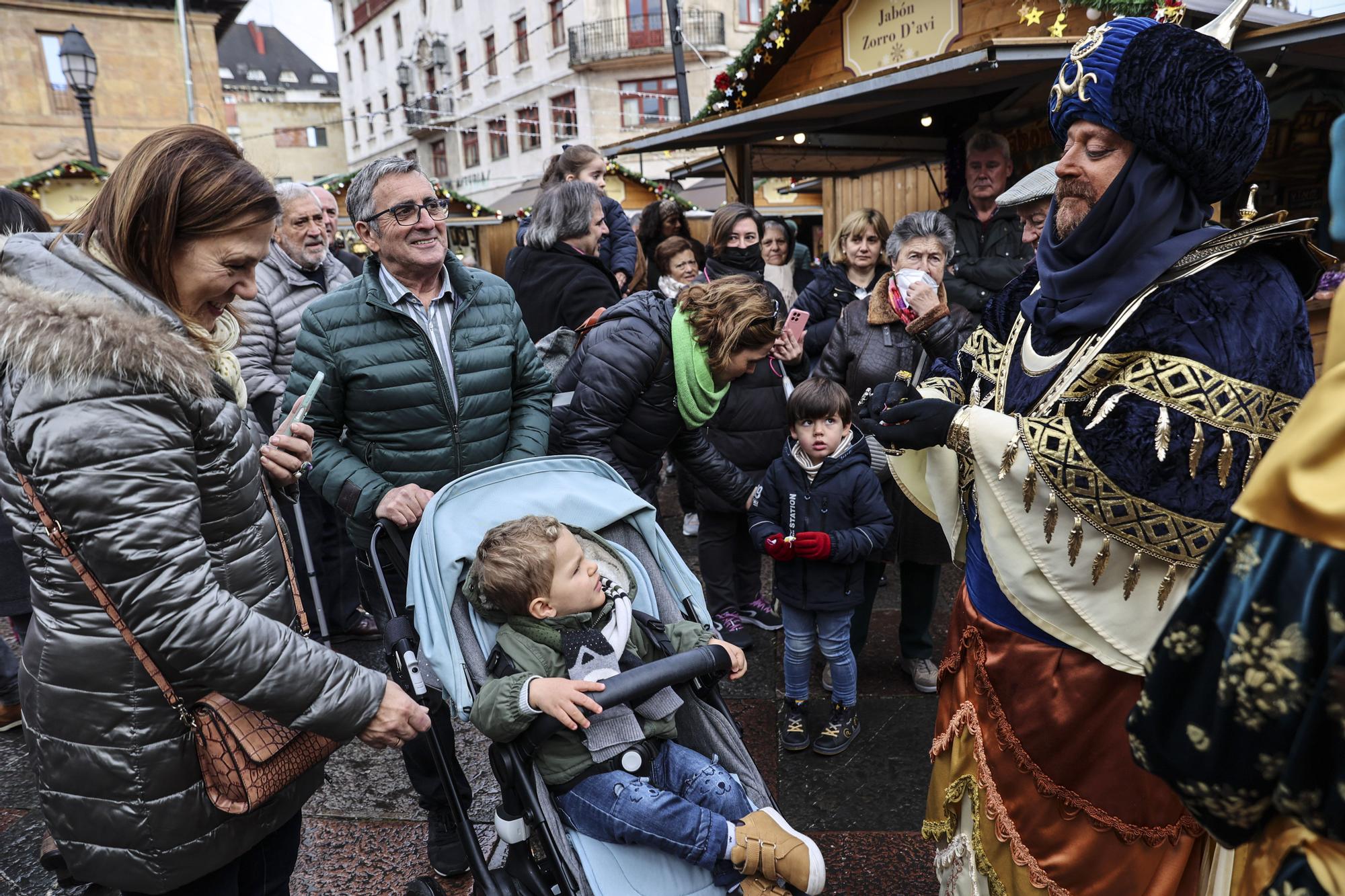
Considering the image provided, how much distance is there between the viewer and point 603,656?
7.32 feet

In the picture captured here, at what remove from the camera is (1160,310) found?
175 centimetres

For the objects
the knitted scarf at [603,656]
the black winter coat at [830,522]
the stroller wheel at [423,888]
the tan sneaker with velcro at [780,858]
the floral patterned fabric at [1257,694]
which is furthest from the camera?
the black winter coat at [830,522]

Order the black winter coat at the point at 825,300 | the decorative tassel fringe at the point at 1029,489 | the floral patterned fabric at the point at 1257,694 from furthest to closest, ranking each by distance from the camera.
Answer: the black winter coat at the point at 825,300 < the decorative tassel fringe at the point at 1029,489 < the floral patterned fabric at the point at 1257,694

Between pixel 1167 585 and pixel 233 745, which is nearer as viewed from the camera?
pixel 233 745

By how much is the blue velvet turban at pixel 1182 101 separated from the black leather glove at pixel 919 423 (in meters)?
0.69

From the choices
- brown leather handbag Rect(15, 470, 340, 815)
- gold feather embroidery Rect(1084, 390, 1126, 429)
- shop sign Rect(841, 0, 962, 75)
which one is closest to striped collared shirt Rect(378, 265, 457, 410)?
brown leather handbag Rect(15, 470, 340, 815)

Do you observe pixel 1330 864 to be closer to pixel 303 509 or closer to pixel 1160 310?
pixel 1160 310

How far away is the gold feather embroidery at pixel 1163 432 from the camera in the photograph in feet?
5.53

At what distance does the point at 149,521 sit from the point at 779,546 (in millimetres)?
2278

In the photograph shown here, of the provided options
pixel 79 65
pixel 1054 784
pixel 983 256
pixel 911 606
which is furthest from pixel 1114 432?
pixel 79 65

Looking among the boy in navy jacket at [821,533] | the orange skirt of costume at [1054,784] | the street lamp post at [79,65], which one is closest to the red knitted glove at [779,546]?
the boy in navy jacket at [821,533]

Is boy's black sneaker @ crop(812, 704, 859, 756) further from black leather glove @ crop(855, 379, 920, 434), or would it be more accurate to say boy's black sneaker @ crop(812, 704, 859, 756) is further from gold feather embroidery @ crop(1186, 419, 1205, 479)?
gold feather embroidery @ crop(1186, 419, 1205, 479)

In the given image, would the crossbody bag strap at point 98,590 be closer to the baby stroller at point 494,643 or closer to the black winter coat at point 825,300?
the baby stroller at point 494,643

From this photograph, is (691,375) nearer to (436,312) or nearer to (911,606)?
(436,312)
